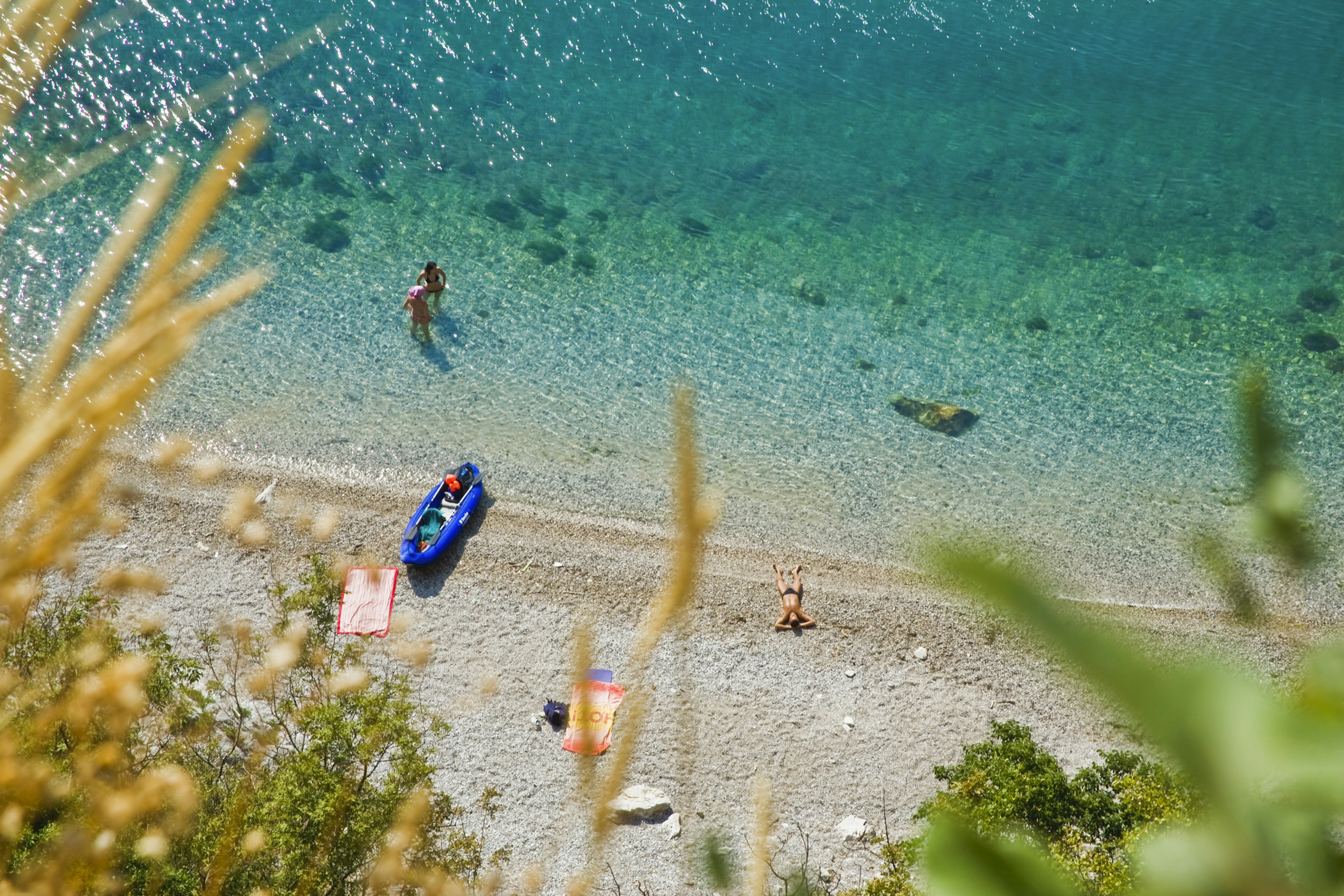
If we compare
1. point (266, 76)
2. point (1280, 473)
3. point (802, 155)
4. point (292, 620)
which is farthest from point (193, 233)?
point (266, 76)

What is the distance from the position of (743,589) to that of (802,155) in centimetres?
1537

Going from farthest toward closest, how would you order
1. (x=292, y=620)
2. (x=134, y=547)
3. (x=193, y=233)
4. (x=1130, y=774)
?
1. (x=134, y=547)
2. (x=292, y=620)
3. (x=1130, y=774)
4. (x=193, y=233)

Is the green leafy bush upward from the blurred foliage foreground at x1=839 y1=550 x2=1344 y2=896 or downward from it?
downward

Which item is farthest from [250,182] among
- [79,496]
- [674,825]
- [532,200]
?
[79,496]

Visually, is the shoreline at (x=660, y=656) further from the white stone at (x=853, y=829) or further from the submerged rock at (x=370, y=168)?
the submerged rock at (x=370, y=168)

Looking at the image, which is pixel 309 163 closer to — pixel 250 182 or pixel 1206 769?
pixel 250 182

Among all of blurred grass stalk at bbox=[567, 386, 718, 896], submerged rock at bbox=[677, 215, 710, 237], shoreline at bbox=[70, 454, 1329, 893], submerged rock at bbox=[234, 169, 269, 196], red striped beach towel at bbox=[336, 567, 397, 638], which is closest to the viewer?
blurred grass stalk at bbox=[567, 386, 718, 896]

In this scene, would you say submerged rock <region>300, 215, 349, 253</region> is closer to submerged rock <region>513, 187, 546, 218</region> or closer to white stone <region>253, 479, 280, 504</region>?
submerged rock <region>513, 187, 546, 218</region>

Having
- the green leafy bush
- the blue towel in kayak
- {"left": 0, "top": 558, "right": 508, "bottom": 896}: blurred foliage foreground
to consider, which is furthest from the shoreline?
the green leafy bush

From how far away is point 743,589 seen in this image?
16.4 metres

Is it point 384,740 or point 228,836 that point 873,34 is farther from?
point 228,836

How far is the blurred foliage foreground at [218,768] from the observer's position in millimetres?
8453

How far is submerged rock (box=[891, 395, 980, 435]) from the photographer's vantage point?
773 inches

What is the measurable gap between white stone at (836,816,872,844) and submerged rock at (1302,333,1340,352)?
54.9 feet
